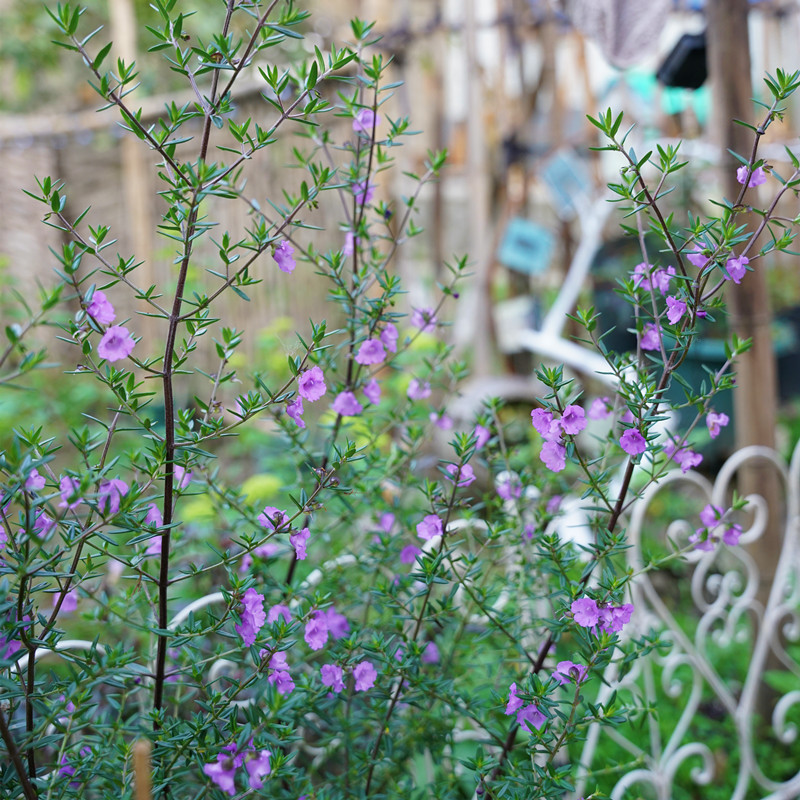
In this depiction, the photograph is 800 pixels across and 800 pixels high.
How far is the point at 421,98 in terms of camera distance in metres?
4.39

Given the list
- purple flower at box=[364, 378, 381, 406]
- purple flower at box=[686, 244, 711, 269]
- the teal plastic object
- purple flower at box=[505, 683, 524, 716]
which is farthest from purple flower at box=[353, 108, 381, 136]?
the teal plastic object

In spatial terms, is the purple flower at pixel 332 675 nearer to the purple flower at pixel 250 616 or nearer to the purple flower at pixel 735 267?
the purple flower at pixel 250 616

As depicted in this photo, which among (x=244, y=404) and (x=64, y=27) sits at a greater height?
(x=64, y=27)

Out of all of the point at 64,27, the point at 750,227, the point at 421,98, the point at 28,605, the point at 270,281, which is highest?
the point at 421,98

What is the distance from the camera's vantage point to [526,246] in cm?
407

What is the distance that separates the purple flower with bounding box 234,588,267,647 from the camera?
3.11 ft

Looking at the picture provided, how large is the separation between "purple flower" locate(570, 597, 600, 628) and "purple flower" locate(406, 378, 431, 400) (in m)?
0.47

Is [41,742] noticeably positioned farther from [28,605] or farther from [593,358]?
[593,358]

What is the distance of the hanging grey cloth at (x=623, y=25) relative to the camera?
2.62m

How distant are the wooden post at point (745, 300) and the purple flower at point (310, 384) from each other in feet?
4.38

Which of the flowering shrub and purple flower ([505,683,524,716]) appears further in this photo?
purple flower ([505,683,524,716])

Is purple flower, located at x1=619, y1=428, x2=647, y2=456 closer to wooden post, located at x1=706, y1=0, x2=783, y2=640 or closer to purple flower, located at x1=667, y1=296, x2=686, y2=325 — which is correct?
purple flower, located at x1=667, y1=296, x2=686, y2=325

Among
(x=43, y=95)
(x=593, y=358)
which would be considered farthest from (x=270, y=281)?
(x=43, y=95)

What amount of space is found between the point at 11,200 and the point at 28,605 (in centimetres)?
446
